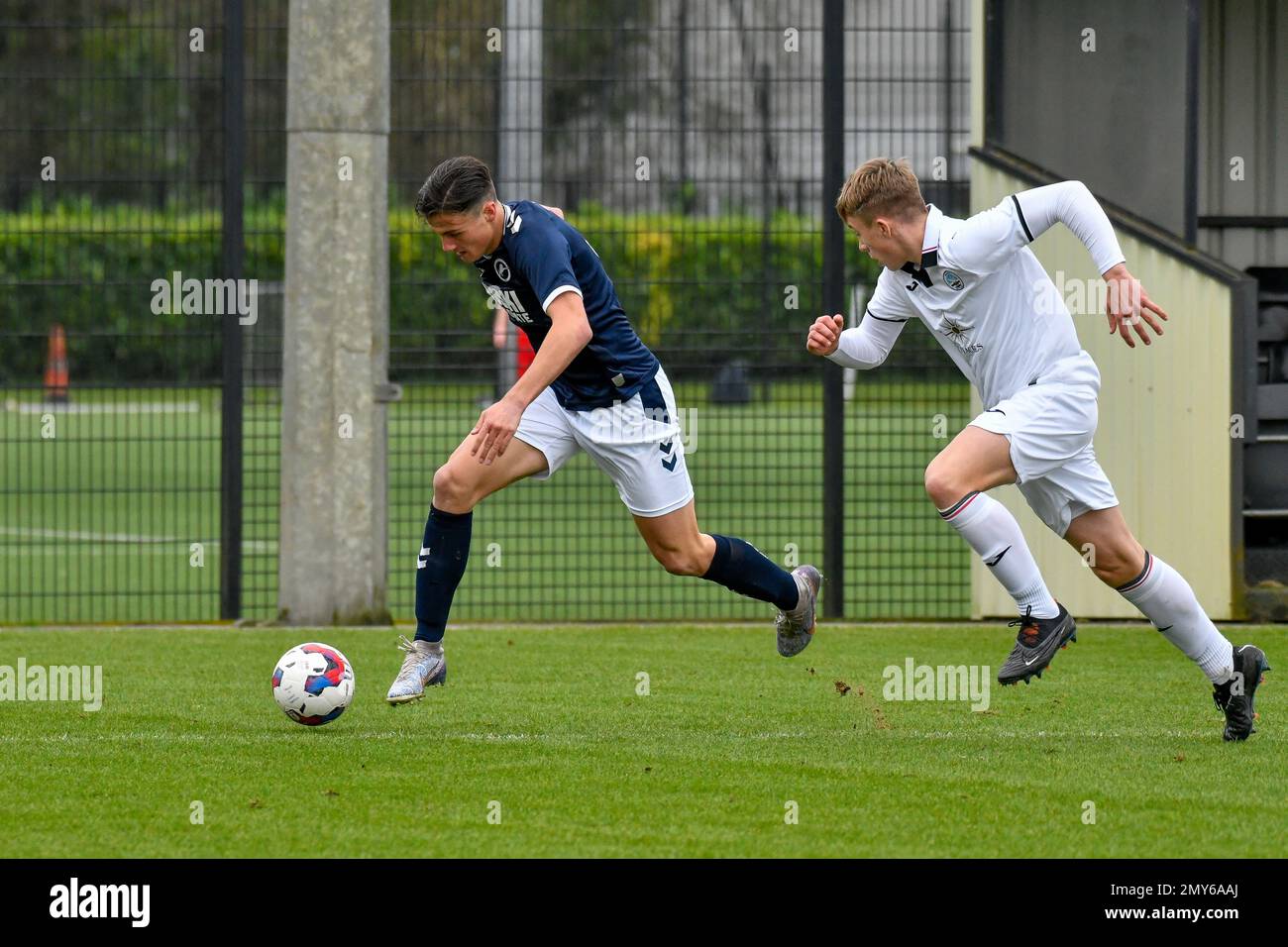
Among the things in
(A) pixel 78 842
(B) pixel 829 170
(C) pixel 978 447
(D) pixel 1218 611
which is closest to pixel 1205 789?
(C) pixel 978 447

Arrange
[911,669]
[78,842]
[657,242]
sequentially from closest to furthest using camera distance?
[78,842] < [911,669] < [657,242]

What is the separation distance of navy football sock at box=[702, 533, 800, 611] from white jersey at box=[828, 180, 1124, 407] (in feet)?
3.59

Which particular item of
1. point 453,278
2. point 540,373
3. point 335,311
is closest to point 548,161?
point 453,278

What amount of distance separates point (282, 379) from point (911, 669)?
12.7 ft

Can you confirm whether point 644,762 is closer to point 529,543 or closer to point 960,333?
point 960,333

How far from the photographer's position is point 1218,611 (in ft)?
33.2

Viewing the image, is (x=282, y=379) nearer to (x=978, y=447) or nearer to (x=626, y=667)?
(x=626, y=667)

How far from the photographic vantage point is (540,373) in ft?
21.3

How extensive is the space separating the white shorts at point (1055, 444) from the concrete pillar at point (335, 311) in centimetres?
427

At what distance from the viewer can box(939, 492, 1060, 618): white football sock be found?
655 centimetres

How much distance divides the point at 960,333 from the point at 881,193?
0.62m

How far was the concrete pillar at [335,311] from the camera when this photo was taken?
9.88m
